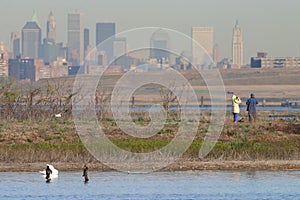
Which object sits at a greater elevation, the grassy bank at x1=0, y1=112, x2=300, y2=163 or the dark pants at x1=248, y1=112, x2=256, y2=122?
the dark pants at x1=248, y1=112, x2=256, y2=122

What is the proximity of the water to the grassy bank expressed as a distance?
90.9 inches

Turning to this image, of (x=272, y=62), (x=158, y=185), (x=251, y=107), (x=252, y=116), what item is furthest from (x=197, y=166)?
(x=272, y=62)

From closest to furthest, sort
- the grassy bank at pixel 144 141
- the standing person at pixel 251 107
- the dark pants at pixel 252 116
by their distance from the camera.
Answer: the grassy bank at pixel 144 141 → the standing person at pixel 251 107 → the dark pants at pixel 252 116

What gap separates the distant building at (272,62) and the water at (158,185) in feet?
505

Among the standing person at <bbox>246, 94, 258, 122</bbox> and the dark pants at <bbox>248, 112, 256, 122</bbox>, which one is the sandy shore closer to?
the standing person at <bbox>246, 94, 258, 122</bbox>

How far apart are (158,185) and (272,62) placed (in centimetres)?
15821

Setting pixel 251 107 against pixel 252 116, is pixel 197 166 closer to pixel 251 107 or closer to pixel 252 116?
pixel 251 107

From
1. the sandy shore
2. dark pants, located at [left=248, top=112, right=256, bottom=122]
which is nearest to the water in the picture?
the sandy shore

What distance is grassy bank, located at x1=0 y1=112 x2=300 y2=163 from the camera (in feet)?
117

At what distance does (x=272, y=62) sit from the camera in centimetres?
18712

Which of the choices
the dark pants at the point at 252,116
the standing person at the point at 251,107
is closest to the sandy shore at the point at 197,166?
the standing person at the point at 251,107

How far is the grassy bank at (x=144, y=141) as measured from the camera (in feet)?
117

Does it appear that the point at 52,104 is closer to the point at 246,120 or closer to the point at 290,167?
the point at 246,120

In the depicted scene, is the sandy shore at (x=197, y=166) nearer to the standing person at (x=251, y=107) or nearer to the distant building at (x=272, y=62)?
the standing person at (x=251, y=107)
